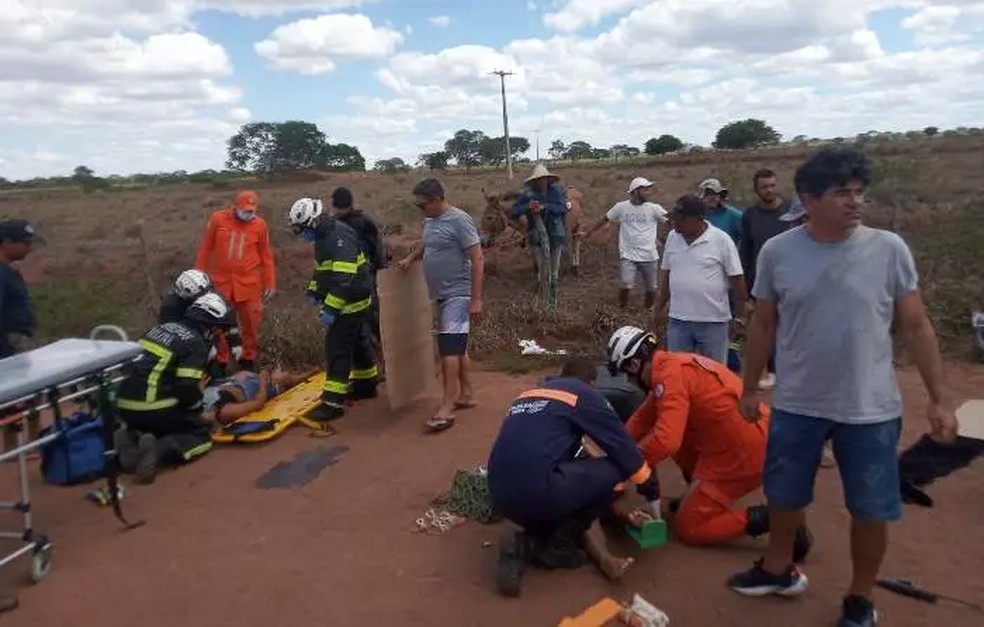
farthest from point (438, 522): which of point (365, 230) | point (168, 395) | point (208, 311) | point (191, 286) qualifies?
point (365, 230)

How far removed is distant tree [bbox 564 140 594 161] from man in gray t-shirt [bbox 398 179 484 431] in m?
53.3

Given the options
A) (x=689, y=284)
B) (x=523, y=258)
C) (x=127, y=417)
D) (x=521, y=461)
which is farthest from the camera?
(x=523, y=258)

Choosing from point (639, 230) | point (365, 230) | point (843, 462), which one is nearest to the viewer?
point (843, 462)

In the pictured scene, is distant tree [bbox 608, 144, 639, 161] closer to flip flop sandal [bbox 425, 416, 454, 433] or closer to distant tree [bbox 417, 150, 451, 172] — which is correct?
distant tree [bbox 417, 150, 451, 172]

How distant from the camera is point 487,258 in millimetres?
14594

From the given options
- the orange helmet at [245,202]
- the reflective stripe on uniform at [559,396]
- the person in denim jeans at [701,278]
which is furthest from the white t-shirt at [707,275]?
the orange helmet at [245,202]

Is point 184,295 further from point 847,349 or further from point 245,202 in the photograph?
point 847,349

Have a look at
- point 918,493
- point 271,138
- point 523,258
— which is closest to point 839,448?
point 918,493

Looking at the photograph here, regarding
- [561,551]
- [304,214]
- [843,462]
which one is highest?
[304,214]

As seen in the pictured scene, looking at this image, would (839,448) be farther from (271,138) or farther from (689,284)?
(271,138)

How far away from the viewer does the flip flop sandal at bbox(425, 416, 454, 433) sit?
277 inches

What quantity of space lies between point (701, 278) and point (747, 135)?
5336 centimetres

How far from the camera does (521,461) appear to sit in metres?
4.42

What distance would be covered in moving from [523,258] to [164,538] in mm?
9813
